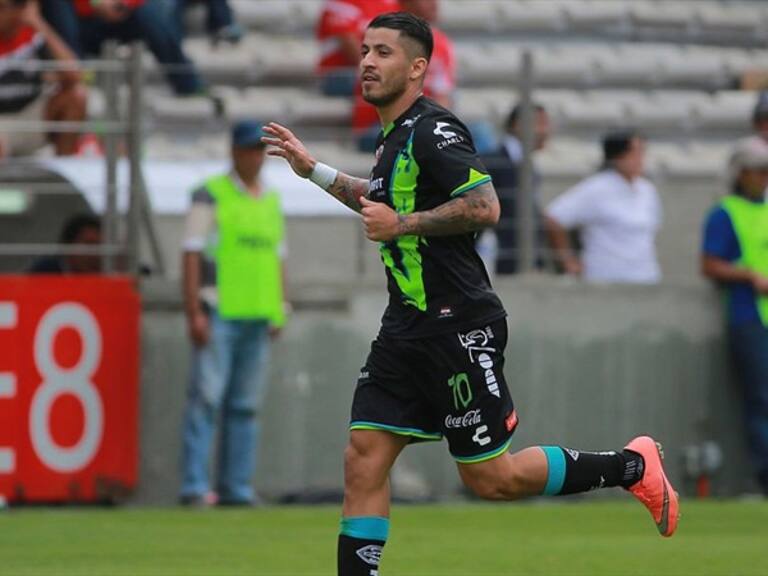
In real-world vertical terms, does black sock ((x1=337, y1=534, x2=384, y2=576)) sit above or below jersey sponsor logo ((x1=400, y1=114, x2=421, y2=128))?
below

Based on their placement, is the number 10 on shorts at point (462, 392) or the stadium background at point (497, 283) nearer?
the number 10 on shorts at point (462, 392)

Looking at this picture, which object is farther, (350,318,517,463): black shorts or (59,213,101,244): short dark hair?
(59,213,101,244): short dark hair

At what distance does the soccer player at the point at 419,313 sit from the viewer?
7.00m

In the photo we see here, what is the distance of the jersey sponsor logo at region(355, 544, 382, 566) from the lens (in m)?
6.96

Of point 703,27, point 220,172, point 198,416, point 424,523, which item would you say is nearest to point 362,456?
point 424,523

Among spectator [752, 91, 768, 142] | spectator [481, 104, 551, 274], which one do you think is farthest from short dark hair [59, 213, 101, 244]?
spectator [752, 91, 768, 142]

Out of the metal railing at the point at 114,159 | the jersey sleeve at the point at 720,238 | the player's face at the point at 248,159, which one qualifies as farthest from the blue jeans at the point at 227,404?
the jersey sleeve at the point at 720,238

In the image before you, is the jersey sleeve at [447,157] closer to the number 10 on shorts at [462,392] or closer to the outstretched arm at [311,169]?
the outstretched arm at [311,169]

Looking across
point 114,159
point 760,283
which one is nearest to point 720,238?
point 760,283

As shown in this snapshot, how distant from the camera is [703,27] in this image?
1897 centimetres

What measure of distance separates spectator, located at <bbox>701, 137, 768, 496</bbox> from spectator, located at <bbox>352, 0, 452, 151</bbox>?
1.95 meters

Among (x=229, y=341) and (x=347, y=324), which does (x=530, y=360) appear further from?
(x=229, y=341)

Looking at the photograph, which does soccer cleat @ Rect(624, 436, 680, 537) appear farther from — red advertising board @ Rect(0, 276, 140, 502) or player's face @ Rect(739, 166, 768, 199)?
player's face @ Rect(739, 166, 768, 199)

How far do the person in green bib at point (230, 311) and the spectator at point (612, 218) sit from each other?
103 inches
